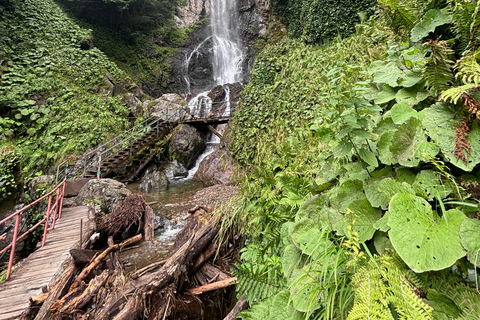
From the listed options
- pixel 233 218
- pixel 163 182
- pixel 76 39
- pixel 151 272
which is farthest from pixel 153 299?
pixel 76 39

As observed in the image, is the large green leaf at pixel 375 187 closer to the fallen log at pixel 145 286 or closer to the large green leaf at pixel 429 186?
the large green leaf at pixel 429 186

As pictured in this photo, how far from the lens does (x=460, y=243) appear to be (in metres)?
0.79

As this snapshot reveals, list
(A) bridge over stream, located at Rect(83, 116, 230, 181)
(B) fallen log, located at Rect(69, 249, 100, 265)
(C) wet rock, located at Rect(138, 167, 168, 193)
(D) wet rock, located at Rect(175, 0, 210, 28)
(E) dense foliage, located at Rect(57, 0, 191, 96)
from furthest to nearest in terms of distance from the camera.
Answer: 1. (D) wet rock, located at Rect(175, 0, 210, 28)
2. (E) dense foliage, located at Rect(57, 0, 191, 96)
3. (A) bridge over stream, located at Rect(83, 116, 230, 181)
4. (C) wet rock, located at Rect(138, 167, 168, 193)
5. (B) fallen log, located at Rect(69, 249, 100, 265)

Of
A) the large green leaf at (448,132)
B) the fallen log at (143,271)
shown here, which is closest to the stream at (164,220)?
the fallen log at (143,271)

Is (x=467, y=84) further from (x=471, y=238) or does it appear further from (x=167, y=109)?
(x=167, y=109)

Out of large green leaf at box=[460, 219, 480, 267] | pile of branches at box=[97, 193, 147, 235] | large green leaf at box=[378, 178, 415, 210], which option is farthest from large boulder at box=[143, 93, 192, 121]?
large green leaf at box=[460, 219, 480, 267]

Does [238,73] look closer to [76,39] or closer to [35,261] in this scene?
[76,39]

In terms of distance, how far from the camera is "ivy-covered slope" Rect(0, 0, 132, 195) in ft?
33.7

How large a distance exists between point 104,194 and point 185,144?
19.3ft

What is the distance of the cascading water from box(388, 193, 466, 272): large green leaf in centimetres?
1600

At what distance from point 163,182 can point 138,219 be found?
4772 millimetres

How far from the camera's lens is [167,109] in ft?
44.0

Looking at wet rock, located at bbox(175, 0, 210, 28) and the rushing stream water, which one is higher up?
wet rock, located at bbox(175, 0, 210, 28)

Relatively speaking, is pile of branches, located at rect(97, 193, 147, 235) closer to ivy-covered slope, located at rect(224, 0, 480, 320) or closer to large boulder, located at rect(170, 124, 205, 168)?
ivy-covered slope, located at rect(224, 0, 480, 320)
